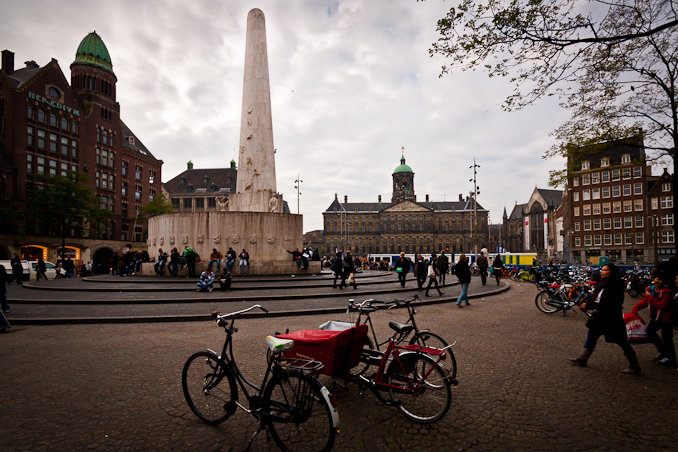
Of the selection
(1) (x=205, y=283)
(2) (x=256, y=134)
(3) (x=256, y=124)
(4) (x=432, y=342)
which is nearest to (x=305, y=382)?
(4) (x=432, y=342)

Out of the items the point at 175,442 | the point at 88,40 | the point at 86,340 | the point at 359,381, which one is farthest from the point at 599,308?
the point at 88,40

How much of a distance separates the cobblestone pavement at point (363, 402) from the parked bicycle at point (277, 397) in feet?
0.56

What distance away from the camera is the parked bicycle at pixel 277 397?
9.90ft

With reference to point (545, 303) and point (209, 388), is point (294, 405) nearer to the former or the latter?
point (209, 388)

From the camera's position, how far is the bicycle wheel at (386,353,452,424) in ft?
11.8

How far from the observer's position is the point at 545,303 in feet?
34.3

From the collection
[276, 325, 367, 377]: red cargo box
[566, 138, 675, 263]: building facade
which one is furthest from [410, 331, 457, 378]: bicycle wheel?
[566, 138, 675, 263]: building facade

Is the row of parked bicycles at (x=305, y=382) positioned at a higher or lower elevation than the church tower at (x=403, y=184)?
lower

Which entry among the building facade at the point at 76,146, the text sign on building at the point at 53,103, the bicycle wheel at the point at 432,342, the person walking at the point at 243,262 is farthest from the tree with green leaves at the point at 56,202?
the bicycle wheel at the point at 432,342

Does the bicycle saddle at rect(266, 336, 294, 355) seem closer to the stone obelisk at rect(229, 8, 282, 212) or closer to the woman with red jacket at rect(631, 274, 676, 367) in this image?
the woman with red jacket at rect(631, 274, 676, 367)

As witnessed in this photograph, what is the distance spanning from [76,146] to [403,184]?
92863 millimetres

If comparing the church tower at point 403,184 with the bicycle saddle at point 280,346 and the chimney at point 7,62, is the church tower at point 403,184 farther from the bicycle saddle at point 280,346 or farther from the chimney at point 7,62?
the bicycle saddle at point 280,346

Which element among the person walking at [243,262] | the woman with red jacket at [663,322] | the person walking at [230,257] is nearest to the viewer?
the woman with red jacket at [663,322]

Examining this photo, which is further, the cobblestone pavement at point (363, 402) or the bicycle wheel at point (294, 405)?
the cobblestone pavement at point (363, 402)
